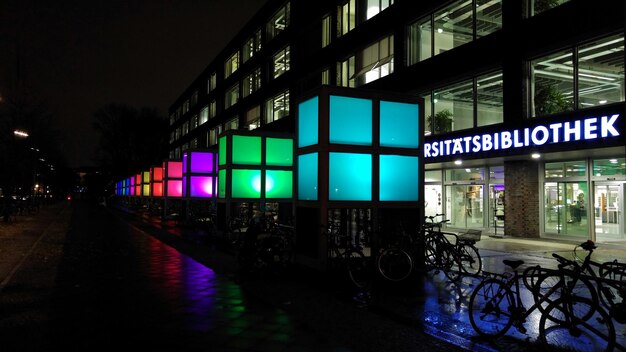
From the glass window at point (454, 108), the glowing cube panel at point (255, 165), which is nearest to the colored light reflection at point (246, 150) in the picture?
the glowing cube panel at point (255, 165)

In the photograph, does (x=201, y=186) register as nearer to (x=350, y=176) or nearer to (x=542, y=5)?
(x=350, y=176)

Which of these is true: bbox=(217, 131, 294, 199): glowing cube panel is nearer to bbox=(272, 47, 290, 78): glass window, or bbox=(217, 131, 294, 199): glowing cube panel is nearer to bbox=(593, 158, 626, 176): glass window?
bbox=(593, 158, 626, 176): glass window

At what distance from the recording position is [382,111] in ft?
38.5

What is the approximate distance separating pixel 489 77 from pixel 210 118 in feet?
137

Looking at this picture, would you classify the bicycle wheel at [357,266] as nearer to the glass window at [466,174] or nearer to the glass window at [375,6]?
the glass window at [466,174]

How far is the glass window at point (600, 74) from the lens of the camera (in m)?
15.2

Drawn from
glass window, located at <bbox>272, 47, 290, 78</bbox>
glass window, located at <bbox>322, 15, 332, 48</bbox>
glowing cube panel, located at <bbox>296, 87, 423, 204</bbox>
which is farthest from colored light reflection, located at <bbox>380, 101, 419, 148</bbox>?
glass window, located at <bbox>272, 47, 290, 78</bbox>

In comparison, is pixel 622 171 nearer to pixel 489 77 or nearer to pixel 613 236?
pixel 613 236

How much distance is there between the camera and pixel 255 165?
779 inches

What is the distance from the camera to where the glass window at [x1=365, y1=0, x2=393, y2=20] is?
2511 centimetres

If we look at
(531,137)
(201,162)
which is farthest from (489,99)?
(201,162)

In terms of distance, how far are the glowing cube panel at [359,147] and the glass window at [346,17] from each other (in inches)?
680

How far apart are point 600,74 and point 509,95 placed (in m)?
3.02

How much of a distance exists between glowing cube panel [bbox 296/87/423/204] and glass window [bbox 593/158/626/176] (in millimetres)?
8419
